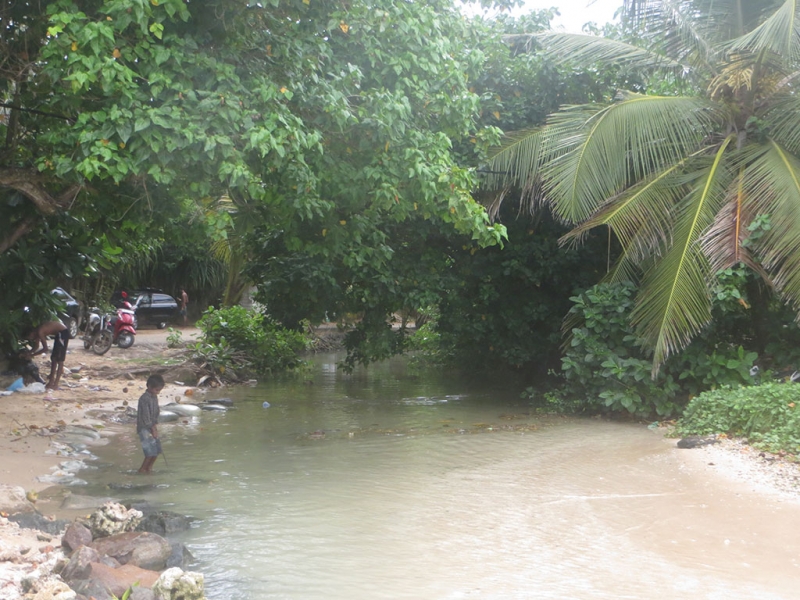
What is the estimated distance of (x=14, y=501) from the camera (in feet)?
20.8

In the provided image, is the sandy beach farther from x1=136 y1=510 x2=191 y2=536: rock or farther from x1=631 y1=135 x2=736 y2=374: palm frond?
x1=631 y1=135 x2=736 y2=374: palm frond

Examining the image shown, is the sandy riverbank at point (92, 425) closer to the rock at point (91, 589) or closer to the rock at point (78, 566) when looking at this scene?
the rock at point (78, 566)

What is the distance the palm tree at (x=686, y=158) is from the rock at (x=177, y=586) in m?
6.73

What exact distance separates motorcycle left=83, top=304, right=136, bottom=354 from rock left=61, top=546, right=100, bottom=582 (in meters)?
14.0

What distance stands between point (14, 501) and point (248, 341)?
11598 millimetres

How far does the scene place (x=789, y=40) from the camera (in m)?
9.53

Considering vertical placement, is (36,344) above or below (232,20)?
below

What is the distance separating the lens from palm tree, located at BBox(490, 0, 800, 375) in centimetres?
975

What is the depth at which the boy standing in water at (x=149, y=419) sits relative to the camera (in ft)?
26.3

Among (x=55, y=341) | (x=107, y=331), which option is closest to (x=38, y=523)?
(x=55, y=341)

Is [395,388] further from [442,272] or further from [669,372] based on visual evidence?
[669,372]

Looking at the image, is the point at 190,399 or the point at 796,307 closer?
the point at 796,307

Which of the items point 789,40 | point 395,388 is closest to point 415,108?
point 789,40

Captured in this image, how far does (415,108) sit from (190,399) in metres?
7.64
